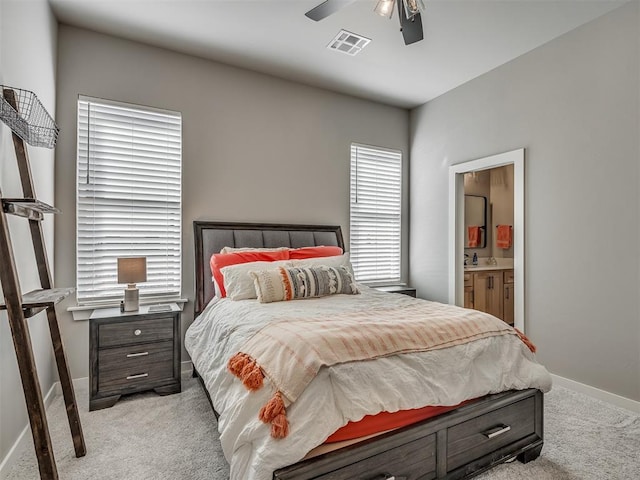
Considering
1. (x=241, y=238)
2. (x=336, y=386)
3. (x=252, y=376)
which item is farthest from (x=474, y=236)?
(x=252, y=376)

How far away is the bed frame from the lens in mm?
1435

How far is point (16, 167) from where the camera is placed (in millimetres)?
2113

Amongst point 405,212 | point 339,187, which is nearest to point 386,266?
point 405,212

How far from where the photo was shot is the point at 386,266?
4.69 metres

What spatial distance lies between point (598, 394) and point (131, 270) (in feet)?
12.6

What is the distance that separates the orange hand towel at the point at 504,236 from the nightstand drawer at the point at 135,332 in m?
4.72

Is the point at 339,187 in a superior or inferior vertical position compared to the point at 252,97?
inferior

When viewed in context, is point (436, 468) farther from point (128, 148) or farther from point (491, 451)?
point (128, 148)

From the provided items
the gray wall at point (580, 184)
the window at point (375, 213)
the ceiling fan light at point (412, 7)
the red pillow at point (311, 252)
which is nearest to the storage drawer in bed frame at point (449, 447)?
the gray wall at point (580, 184)

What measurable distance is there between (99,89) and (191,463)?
3.05 metres

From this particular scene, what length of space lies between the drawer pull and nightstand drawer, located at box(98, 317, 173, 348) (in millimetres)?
2328

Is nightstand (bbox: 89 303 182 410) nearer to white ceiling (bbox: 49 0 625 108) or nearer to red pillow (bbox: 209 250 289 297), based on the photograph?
red pillow (bbox: 209 250 289 297)

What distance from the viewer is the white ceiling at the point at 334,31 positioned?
275cm

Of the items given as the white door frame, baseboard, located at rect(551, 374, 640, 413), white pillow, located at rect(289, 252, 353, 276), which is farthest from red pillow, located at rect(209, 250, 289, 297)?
baseboard, located at rect(551, 374, 640, 413)
